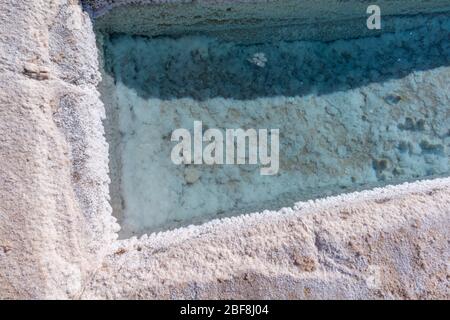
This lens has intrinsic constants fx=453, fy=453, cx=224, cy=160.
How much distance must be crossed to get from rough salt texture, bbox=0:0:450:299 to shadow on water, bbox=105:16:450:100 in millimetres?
451

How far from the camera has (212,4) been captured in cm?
206

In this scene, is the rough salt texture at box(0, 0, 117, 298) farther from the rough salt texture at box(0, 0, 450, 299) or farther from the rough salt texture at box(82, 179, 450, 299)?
the rough salt texture at box(82, 179, 450, 299)

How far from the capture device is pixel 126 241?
6.01 feet

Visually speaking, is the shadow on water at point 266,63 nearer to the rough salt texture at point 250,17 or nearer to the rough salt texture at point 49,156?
the rough salt texture at point 250,17

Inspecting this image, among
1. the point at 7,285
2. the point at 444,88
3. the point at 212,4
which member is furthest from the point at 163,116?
the point at 444,88

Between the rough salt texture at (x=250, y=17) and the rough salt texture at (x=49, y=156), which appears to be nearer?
the rough salt texture at (x=49, y=156)

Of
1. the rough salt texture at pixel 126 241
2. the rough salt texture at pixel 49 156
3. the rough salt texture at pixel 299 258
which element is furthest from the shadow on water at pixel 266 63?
the rough salt texture at pixel 299 258

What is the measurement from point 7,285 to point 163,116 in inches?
41.6

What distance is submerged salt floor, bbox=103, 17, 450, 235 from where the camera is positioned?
222cm

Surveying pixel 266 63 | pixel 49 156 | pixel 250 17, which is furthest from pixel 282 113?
pixel 49 156

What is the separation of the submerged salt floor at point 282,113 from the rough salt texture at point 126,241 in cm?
31

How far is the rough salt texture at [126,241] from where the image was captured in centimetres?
165

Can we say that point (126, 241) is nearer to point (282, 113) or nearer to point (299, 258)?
point (299, 258)

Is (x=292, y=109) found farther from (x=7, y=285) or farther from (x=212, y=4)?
(x=7, y=285)
